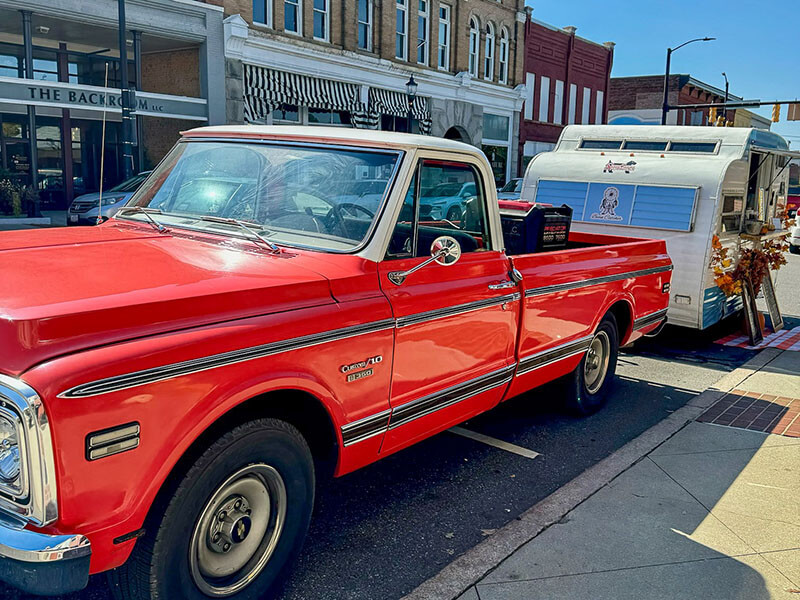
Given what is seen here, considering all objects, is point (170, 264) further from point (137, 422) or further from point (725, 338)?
point (725, 338)

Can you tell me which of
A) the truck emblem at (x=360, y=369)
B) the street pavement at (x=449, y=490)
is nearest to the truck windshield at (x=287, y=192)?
the truck emblem at (x=360, y=369)

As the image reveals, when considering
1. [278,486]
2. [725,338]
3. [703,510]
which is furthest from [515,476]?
[725,338]

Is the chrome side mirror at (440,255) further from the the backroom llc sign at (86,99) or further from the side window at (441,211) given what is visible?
the the backroom llc sign at (86,99)

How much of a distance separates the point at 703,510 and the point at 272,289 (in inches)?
115

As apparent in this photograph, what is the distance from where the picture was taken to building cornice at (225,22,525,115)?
22.9m

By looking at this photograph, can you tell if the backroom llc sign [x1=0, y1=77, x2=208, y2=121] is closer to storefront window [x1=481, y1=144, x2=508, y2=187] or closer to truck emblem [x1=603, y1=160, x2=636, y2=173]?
truck emblem [x1=603, y1=160, x2=636, y2=173]

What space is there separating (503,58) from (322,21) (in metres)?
12.3

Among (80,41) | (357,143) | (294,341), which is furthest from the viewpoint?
(80,41)

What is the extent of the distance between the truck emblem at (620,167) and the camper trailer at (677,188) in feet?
0.04

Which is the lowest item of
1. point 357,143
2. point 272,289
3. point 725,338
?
point 725,338

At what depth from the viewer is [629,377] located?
7.50 meters

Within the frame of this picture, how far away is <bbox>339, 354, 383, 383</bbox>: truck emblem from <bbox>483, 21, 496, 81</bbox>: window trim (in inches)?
1274

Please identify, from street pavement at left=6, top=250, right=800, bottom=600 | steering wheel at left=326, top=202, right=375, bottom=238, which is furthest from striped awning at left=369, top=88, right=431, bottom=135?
steering wheel at left=326, top=202, right=375, bottom=238

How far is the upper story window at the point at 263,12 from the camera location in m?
23.5
